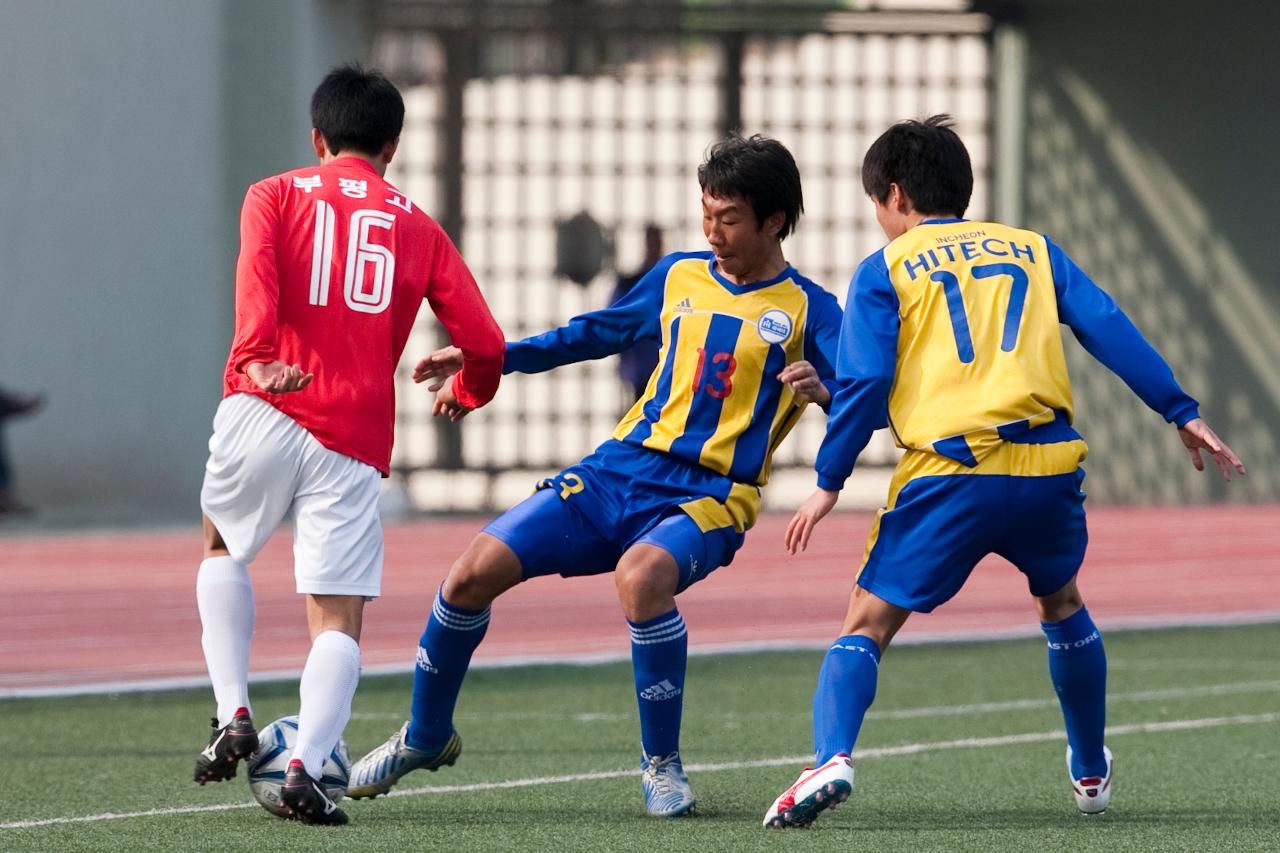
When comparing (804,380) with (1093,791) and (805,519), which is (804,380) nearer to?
(805,519)

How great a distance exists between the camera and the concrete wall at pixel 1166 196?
21.8m

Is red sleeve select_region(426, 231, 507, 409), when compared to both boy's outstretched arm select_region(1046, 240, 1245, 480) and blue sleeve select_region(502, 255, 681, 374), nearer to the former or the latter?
blue sleeve select_region(502, 255, 681, 374)

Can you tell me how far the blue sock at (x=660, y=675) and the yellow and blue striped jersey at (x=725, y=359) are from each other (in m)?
0.41

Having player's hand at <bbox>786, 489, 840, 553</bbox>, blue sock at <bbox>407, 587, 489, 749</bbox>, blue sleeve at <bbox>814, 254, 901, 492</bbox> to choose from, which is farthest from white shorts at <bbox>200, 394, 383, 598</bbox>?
blue sleeve at <bbox>814, 254, 901, 492</bbox>

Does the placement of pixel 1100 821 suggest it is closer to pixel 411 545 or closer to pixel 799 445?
pixel 411 545

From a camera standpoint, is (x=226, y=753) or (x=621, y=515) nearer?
(x=226, y=753)

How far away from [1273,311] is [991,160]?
304 cm

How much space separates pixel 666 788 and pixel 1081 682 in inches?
39.5

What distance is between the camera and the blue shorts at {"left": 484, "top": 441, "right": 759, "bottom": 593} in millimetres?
5562

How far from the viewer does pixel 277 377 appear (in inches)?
196

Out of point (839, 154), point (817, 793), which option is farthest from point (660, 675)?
→ point (839, 154)

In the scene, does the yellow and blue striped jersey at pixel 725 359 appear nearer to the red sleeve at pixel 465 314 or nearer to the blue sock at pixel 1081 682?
the red sleeve at pixel 465 314

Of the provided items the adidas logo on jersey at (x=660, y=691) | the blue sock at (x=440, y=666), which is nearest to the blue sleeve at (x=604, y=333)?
the blue sock at (x=440, y=666)

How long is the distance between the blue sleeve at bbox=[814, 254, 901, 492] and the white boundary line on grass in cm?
352
